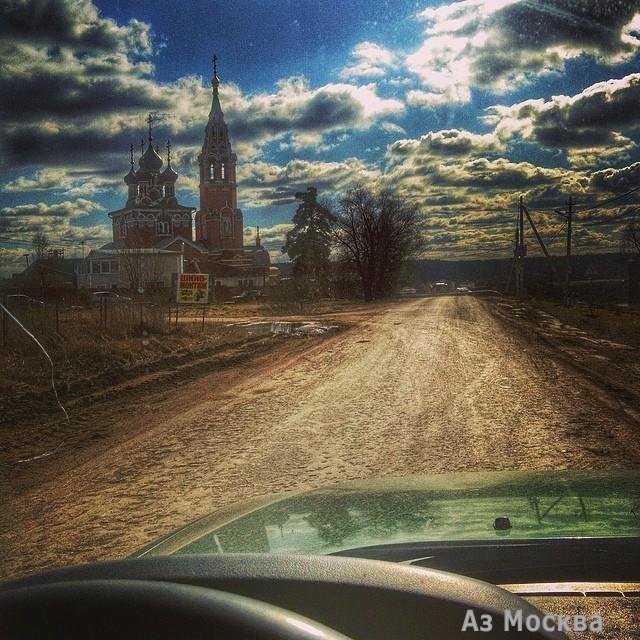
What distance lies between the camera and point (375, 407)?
923cm

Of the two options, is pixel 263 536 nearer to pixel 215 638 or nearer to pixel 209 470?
pixel 215 638

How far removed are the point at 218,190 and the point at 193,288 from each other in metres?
67.5

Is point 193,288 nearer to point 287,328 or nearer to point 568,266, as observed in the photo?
point 287,328

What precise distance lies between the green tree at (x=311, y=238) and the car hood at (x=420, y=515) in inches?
2410

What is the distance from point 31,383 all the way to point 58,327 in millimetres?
5161

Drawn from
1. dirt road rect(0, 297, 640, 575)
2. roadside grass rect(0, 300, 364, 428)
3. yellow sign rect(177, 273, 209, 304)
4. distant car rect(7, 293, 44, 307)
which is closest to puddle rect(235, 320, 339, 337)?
roadside grass rect(0, 300, 364, 428)

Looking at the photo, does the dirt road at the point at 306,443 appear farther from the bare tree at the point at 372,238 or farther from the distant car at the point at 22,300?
the bare tree at the point at 372,238

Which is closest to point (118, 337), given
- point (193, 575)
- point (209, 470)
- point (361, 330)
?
point (361, 330)

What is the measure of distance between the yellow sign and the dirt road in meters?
10.4

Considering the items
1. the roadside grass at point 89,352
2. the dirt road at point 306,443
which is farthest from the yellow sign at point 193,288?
the dirt road at point 306,443

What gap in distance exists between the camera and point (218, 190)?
8788 centimetres

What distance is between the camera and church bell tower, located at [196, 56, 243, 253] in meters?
85.2

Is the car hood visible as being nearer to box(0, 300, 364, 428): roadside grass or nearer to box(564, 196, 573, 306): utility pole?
box(0, 300, 364, 428): roadside grass

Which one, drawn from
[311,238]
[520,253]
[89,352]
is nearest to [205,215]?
[311,238]
